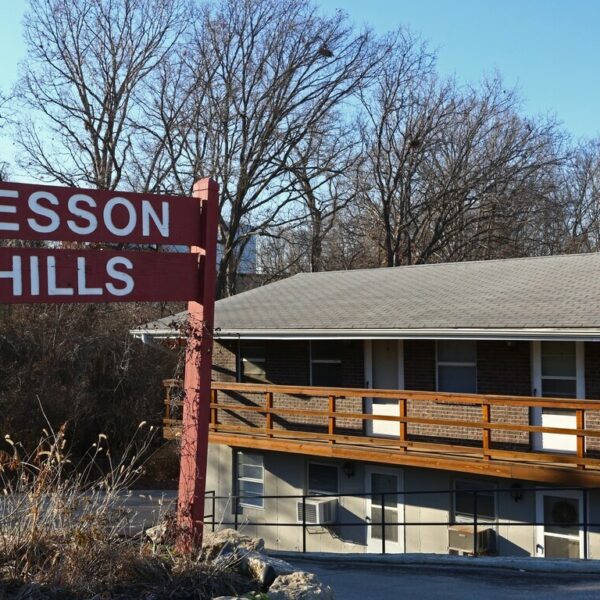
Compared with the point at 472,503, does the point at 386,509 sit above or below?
below

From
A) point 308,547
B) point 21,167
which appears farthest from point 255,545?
point 21,167

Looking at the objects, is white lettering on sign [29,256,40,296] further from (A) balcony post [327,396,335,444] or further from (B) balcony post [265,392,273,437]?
(B) balcony post [265,392,273,437]

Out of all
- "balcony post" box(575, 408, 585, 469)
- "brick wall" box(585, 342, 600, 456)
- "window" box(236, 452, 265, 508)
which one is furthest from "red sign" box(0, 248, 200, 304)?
"window" box(236, 452, 265, 508)

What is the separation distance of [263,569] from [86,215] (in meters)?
3.03

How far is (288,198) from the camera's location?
122 ft

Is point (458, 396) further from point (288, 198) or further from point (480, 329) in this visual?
point (288, 198)

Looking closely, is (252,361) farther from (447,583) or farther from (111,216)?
(111,216)

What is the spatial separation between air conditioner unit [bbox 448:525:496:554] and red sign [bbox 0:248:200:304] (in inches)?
388

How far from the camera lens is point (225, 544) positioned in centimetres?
684

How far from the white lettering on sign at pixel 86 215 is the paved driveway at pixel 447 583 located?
12.1 feet

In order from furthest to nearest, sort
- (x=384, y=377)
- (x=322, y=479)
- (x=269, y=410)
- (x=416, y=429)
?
(x=322, y=479)
(x=269, y=410)
(x=384, y=377)
(x=416, y=429)

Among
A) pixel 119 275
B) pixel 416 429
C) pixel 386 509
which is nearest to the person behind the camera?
pixel 119 275

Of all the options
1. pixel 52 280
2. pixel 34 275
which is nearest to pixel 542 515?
pixel 52 280

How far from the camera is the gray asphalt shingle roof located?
14.2 m
